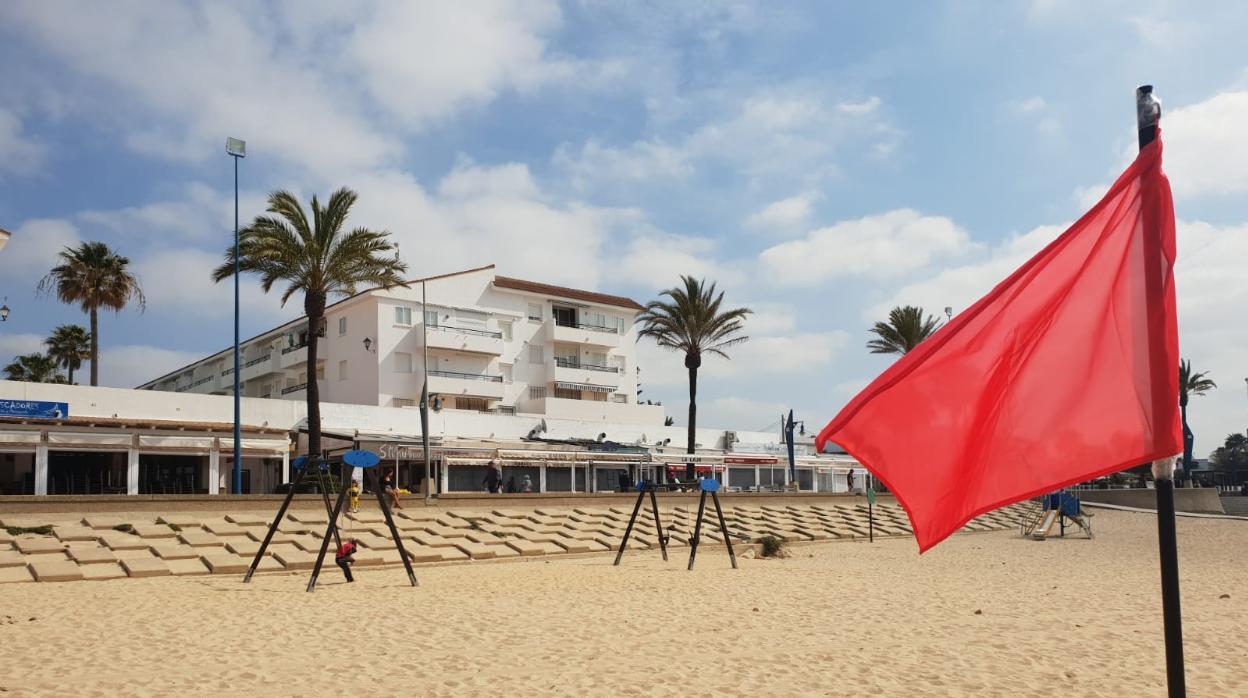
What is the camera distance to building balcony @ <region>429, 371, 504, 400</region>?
54375 mm

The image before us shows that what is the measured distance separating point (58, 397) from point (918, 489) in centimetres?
3798

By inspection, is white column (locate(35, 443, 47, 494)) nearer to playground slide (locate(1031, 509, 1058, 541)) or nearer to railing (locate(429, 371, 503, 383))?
railing (locate(429, 371, 503, 383))

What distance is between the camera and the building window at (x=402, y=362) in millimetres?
53531

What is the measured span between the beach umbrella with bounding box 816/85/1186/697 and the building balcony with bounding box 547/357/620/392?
56.8 metres

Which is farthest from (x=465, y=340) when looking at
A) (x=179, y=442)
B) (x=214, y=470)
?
(x=179, y=442)

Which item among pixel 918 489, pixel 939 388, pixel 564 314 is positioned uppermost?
pixel 564 314

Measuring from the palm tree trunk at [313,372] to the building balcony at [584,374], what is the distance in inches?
1166

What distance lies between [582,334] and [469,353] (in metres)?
9.04

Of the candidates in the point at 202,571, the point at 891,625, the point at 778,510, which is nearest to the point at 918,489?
the point at 891,625

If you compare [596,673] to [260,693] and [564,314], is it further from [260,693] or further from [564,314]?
[564,314]

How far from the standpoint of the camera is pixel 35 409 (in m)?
33.9

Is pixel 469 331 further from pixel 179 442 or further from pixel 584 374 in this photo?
pixel 179 442

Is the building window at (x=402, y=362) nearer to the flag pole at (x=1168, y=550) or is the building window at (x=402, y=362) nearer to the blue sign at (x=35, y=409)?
the blue sign at (x=35, y=409)

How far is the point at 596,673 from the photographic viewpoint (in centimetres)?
899
